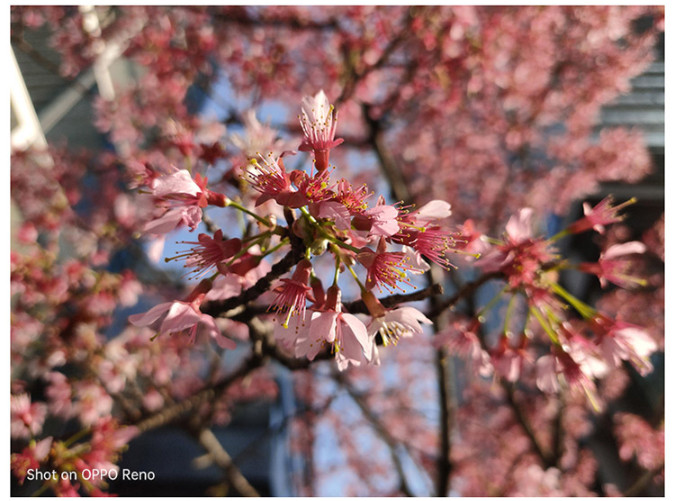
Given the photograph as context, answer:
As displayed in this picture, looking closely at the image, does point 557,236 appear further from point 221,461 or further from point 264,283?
point 221,461

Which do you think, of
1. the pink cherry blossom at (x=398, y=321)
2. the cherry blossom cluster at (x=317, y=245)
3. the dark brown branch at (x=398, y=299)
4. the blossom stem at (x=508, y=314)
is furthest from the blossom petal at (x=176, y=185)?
the blossom stem at (x=508, y=314)

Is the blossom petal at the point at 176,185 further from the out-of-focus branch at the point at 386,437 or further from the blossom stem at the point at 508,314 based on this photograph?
the out-of-focus branch at the point at 386,437

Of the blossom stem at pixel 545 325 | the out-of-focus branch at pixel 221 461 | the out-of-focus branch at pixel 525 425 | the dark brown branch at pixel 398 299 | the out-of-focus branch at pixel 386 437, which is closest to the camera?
the dark brown branch at pixel 398 299

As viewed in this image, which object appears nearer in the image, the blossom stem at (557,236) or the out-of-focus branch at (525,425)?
the blossom stem at (557,236)

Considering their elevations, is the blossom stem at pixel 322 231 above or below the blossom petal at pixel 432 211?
above

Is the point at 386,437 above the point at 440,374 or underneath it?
underneath

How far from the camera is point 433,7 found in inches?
110

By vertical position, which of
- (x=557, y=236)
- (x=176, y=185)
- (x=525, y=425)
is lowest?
(x=525, y=425)

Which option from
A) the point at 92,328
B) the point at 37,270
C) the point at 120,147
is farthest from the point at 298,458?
the point at 120,147

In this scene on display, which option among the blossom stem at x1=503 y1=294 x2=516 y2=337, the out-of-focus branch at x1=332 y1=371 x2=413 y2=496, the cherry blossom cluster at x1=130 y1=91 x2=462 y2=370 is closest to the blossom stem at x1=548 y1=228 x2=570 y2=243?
the blossom stem at x1=503 y1=294 x2=516 y2=337

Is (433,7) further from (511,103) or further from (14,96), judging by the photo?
(14,96)

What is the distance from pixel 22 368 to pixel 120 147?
11.5 feet

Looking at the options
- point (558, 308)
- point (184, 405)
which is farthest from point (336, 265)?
point (184, 405)

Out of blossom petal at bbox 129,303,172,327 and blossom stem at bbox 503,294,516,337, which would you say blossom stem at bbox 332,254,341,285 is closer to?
blossom petal at bbox 129,303,172,327
